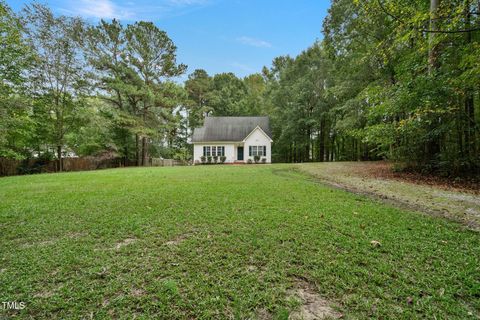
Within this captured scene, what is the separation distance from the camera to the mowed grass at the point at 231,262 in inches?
67.4

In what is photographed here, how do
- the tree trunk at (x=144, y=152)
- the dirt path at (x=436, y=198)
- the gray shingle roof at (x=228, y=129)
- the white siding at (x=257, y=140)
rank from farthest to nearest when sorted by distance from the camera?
the gray shingle roof at (x=228, y=129)
the white siding at (x=257, y=140)
the tree trunk at (x=144, y=152)
the dirt path at (x=436, y=198)

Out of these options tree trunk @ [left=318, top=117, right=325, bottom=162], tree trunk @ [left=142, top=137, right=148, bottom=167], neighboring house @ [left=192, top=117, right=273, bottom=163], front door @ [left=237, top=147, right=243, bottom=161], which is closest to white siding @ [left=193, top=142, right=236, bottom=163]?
neighboring house @ [left=192, top=117, right=273, bottom=163]

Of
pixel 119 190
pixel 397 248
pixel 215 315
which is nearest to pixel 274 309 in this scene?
pixel 215 315

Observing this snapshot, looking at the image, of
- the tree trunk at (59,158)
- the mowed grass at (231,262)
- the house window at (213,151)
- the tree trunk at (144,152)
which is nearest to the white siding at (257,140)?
the house window at (213,151)

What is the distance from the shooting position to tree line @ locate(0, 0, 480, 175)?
695 cm

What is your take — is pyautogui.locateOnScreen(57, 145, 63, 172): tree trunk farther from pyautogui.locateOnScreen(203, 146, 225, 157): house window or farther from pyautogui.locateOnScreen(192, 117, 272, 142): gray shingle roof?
pyautogui.locateOnScreen(203, 146, 225, 157): house window

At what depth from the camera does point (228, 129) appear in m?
24.4

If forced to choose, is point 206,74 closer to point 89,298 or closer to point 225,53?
point 225,53

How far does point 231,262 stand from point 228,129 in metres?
22.6

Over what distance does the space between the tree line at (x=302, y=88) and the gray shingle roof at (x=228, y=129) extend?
305 cm

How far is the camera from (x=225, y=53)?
2645cm

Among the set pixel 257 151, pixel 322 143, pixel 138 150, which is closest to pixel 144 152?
pixel 138 150

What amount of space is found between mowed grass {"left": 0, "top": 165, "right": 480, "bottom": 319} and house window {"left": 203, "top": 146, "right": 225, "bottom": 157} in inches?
766

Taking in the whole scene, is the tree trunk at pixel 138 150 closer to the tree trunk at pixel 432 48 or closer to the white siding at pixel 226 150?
the white siding at pixel 226 150
